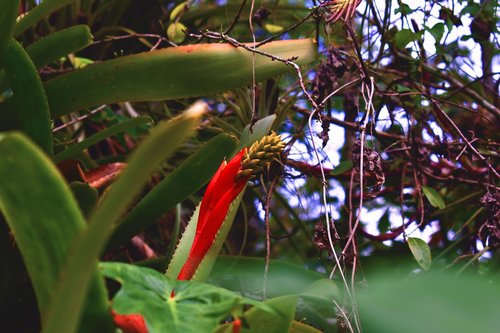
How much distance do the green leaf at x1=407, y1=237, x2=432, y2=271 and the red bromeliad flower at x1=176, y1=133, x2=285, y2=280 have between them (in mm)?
357

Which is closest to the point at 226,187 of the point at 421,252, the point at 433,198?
the point at 421,252

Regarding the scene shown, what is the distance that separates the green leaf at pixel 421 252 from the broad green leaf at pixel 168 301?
466 millimetres

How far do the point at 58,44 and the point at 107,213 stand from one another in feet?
1.99

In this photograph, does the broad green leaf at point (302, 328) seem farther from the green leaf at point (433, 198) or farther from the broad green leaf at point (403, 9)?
the broad green leaf at point (403, 9)

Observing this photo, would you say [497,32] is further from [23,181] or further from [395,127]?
[23,181]

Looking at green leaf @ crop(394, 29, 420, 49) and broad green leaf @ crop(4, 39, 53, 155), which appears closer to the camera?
broad green leaf @ crop(4, 39, 53, 155)

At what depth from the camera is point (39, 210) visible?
0.51 metres

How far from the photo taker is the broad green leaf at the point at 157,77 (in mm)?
922

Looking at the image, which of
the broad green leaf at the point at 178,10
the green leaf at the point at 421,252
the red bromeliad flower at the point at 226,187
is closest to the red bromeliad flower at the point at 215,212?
the red bromeliad flower at the point at 226,187

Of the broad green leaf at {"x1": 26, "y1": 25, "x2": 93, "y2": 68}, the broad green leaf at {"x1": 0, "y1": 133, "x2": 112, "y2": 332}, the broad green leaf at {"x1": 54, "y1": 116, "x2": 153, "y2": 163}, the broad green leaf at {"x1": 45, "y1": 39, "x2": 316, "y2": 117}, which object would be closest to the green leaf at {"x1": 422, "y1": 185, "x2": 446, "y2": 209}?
the broad green leaf at {"x1": 45, "y1": 39, "x2": 316, "y2": 117}

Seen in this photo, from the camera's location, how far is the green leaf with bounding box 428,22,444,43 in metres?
1.18

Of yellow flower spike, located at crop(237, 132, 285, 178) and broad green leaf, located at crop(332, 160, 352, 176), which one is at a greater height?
yellow flower spike, located at crop(237, 132, 285, 178)

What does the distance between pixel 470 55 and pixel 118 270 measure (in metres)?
1.15

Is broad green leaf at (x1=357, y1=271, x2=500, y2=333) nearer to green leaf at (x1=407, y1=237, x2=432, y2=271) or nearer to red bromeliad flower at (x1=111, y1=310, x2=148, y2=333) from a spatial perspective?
red bromeliad flower at (x1=111, y1=310, x2=148, y2=333)
